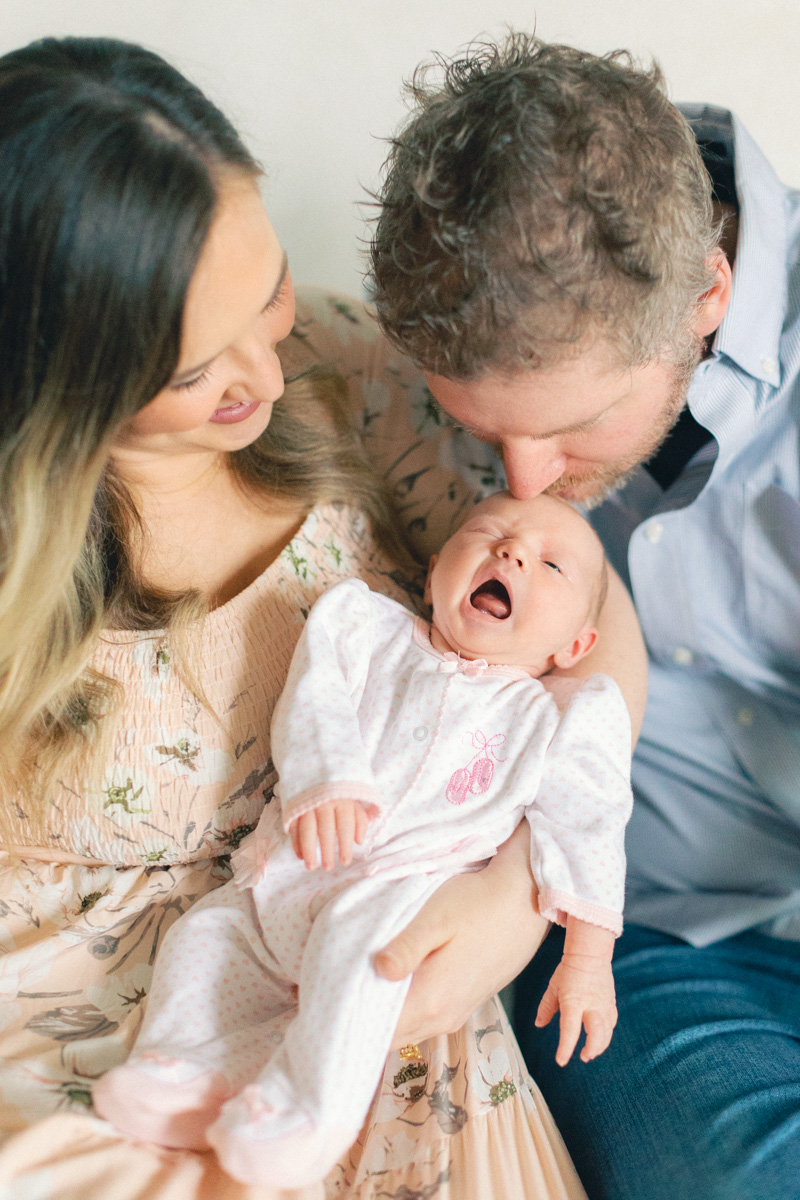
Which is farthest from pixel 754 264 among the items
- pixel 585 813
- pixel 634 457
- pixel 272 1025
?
pixel 272 1025

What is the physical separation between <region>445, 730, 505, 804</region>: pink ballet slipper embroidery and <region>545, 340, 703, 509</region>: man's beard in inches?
16.1

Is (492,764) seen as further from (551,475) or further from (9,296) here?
(9,296)

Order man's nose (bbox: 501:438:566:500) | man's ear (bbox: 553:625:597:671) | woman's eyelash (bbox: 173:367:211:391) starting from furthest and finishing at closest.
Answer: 1. man's ear (bbox: 553:625:597:671)
2. man's nose (bbox: 501:438:566:500)
3. woman's eyelash (bbox: 173:367:211:391)

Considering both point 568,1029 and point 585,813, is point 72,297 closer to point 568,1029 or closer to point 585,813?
point 585,813

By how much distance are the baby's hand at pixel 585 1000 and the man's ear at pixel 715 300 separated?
2.85ft

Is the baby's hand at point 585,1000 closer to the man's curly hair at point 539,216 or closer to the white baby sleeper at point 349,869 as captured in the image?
the white baby sleeper at point 349,869

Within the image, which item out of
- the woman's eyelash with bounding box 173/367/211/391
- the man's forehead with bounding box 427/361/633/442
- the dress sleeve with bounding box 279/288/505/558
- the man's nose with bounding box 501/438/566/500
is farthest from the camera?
the dress sleeve with bounding box 279/288/505/558

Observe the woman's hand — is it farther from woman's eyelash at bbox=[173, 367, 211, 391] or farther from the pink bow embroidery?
woman's eyelash at bbox=[173, 367, 211, 391]

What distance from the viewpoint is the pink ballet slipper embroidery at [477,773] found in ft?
3.62

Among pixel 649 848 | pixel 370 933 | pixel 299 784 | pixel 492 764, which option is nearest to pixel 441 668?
pixel 492 764

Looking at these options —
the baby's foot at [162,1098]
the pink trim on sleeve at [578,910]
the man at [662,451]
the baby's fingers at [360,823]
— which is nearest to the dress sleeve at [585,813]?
the pink trim on sleeve at [578,910]

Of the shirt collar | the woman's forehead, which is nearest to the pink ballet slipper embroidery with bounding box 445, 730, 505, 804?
the woman's forehead

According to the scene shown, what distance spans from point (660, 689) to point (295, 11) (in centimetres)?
145

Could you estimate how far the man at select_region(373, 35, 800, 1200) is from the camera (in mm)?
986
